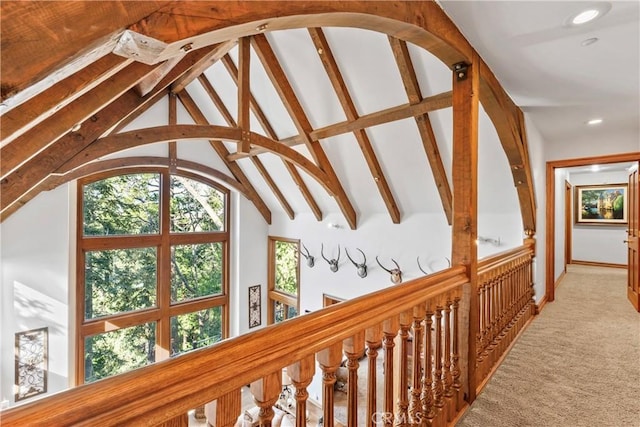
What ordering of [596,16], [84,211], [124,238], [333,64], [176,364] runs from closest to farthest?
[176,364], [596,16], [333,64], [84,211], [124,238]

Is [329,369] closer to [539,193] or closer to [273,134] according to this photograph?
[539,193]

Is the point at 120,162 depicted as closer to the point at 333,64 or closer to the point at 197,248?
the point at 197,248

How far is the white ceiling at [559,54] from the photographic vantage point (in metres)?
1.83

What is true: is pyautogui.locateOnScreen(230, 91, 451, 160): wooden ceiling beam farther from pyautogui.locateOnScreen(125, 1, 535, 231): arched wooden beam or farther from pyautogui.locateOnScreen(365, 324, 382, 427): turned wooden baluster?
pyautogui.locateOnScreen(365, 324, 382, 427): turned wooden baluster

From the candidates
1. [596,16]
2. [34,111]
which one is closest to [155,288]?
[34,111]

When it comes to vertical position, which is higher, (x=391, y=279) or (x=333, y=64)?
(x=333, y=64)

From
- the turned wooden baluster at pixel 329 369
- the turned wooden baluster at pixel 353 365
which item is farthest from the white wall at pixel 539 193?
the turned wooden baluster at pixel 329 369

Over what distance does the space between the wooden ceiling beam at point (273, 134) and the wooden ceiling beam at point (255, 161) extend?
80 millimetres

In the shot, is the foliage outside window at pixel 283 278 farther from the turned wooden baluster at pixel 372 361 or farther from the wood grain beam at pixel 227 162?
the turned wooden baluster at pixel 372 361

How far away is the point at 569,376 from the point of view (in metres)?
2.43

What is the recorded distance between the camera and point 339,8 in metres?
1.19

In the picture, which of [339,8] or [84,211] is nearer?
[339,8]

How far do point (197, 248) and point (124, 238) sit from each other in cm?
142

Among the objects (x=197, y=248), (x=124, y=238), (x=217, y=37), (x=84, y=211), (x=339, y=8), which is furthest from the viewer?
(x=197, y=248)
